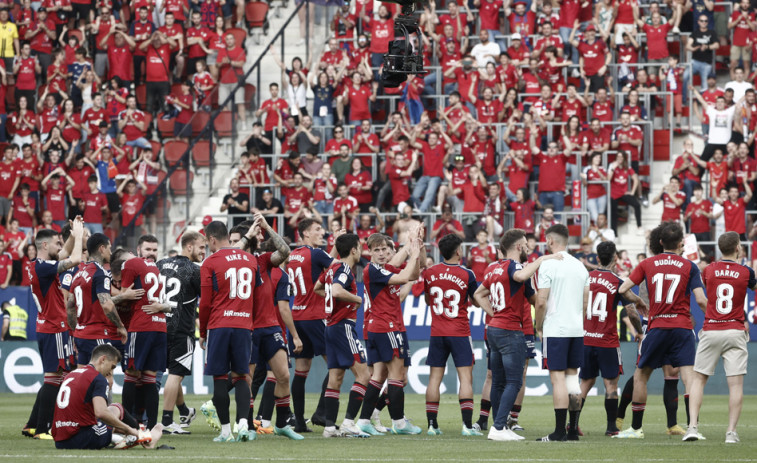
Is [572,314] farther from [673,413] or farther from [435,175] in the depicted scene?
[435,175]

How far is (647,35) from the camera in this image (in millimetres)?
28906

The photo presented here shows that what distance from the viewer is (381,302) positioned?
15.1 m

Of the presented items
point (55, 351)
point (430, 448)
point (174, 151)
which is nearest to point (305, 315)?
point (55, 351)

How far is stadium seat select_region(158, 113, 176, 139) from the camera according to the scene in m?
28.5

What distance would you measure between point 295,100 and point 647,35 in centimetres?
860

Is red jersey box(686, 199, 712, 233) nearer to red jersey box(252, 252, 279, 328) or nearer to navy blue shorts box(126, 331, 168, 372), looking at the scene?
red jersey box(252, 252, 279, 328)

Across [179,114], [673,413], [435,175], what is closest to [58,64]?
[179,114]

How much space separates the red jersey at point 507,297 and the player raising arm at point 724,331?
2.08 metres

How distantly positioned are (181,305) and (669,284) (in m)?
6.01

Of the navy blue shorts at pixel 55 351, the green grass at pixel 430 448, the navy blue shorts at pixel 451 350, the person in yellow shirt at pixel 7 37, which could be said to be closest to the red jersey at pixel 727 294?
Result: the green grass at pixel 430 448

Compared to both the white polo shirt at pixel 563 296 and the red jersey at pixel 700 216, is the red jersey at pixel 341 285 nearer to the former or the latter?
the white polo shirt at pixel 563 296

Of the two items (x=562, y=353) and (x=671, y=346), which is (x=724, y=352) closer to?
(x=671, y=346)

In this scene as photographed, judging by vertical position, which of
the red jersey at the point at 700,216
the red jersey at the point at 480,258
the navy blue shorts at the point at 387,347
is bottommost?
the navy blue shorts at the point at 387,347

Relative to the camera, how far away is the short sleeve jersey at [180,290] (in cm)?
1504
